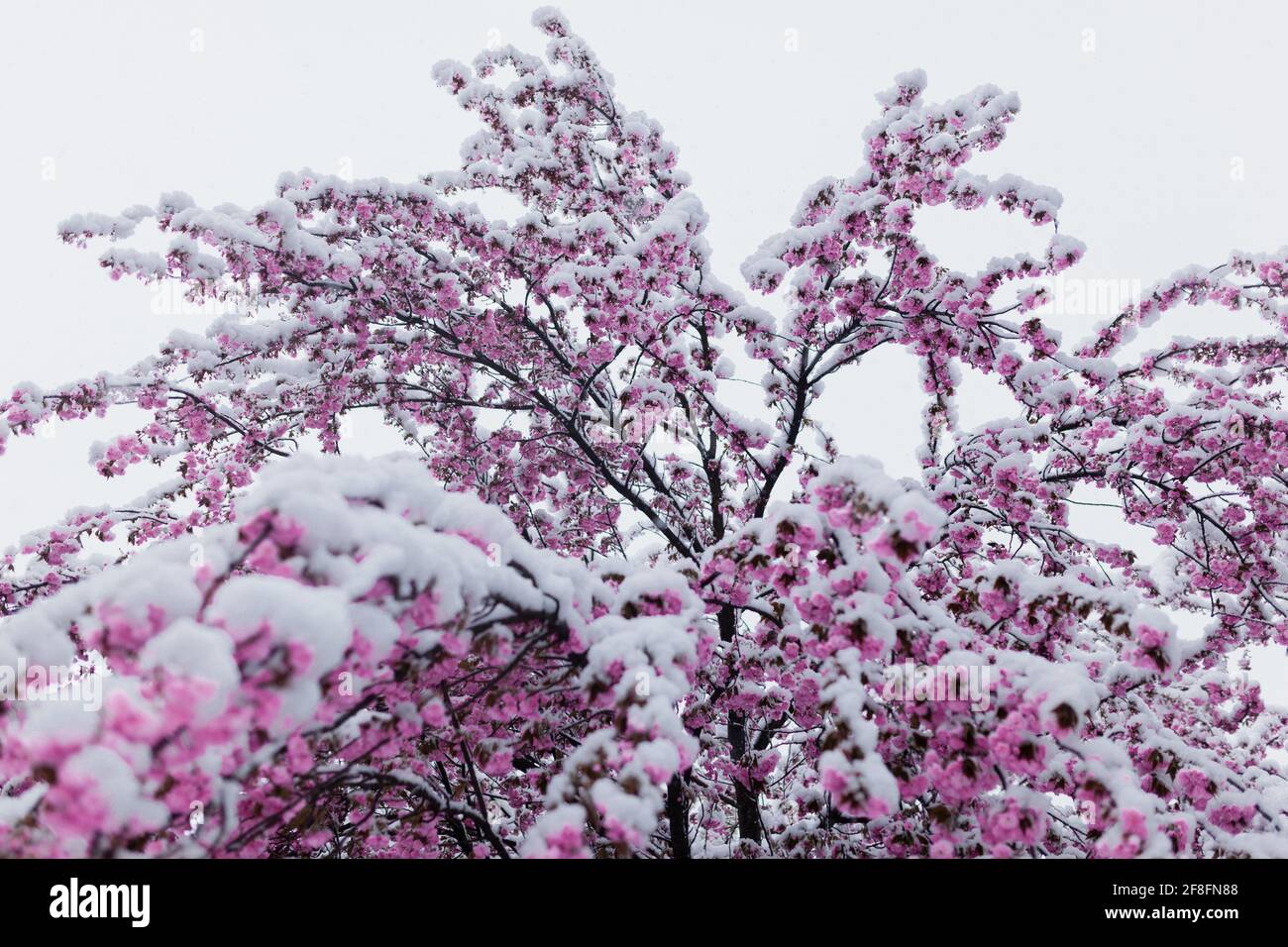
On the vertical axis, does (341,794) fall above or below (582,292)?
below

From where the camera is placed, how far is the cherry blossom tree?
1.72 meters

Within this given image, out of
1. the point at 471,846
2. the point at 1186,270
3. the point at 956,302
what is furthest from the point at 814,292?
the point at 471,846

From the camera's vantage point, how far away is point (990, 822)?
240cm

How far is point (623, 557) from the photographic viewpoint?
5473 mm

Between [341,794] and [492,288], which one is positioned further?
[492,288]

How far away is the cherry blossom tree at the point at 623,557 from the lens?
1.72m

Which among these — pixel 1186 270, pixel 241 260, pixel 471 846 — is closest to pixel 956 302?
pixel 1186 270

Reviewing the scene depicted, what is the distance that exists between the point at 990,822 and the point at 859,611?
0.91 metres

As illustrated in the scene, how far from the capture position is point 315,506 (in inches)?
68.7
